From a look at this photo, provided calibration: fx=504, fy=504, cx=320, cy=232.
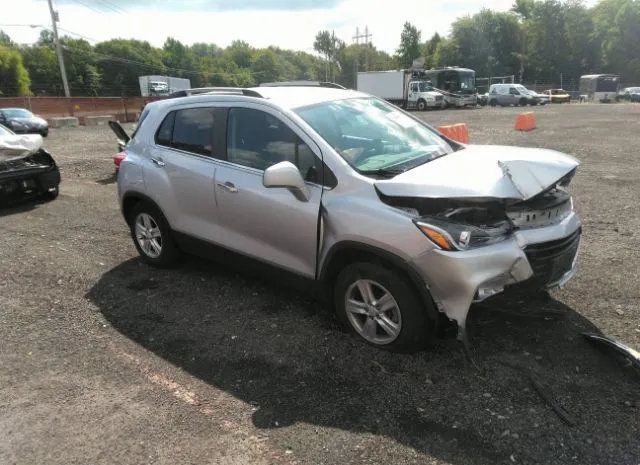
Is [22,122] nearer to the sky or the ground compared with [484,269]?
nearer to the ground

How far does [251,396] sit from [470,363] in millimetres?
1453

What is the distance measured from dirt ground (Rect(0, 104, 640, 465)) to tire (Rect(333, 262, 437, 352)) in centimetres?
12

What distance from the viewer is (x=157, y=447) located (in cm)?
276

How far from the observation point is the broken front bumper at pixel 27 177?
25.8 ft

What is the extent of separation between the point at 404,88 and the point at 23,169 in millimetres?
36311

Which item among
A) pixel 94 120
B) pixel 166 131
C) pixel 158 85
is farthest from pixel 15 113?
pixel 158 85

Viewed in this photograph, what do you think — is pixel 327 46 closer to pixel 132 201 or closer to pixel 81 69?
→ pixel 81 69

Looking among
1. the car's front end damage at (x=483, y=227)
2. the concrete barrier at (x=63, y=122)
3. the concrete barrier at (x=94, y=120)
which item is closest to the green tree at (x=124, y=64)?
the concrete barrier at (x=94, y=120)

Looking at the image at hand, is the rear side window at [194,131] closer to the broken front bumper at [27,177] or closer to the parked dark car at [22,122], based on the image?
the broken front bumper at [27,177]

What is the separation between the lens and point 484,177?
3.18 m

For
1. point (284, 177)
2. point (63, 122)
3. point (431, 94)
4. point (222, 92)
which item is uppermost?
point (222, 92)

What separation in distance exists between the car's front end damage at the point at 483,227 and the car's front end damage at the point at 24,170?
6.99m

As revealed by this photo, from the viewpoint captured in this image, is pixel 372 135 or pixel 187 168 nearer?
pixel 372 135

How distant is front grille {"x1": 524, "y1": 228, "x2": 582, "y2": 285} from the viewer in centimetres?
320
